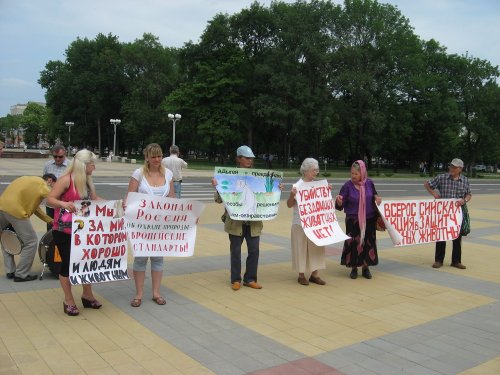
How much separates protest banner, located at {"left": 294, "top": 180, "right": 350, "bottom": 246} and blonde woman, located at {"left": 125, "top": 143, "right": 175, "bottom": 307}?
1934 millimetres

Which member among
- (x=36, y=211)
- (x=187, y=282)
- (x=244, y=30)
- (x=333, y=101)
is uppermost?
(x=244, y=30)

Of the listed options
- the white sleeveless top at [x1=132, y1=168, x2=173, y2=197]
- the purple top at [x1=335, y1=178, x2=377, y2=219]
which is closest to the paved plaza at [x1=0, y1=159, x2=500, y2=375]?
the purple top at [x1=335, y1=178, x2=377, y2=219]

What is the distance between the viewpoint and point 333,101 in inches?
2096

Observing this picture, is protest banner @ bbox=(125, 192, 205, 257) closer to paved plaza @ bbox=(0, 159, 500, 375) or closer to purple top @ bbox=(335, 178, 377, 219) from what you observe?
paved plaza @ bbox=(0, 159, 500, 375)

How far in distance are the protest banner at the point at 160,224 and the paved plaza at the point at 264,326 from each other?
628mm

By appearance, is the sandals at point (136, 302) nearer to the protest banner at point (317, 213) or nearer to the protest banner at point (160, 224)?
the protest banner at point (160, 224)

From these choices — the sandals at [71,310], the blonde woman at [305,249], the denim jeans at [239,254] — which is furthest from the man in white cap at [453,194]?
the sandals at [71,310]

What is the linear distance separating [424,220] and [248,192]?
11.6ft

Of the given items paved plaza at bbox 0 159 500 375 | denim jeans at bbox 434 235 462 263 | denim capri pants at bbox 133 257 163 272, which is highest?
denim capri pants at bbox 133 257 163 272

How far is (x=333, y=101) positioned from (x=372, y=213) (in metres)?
47.4

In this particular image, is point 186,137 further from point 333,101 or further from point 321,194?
point 321,194

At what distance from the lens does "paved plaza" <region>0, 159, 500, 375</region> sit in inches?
163

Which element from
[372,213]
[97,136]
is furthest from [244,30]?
[372,213]

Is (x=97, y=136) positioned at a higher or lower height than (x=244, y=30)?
lower
